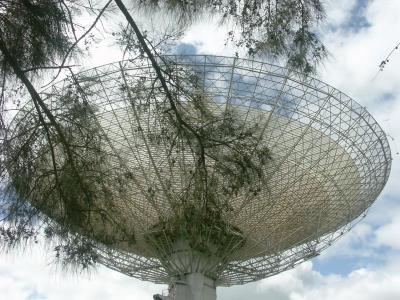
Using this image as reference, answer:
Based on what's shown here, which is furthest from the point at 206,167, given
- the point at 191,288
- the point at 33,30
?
the point at 191,288

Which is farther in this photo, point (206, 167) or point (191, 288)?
point (191, 288)

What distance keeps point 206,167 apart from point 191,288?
15.6 meters

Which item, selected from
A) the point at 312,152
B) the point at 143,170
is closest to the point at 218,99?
the point at 143,170

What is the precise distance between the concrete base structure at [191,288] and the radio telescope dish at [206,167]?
46mm

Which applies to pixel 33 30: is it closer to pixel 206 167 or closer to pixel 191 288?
pixel 206 167

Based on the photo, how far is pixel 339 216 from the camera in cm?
2211

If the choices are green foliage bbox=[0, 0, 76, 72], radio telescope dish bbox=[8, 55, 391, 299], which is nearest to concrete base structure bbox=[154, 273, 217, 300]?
radio telescope dish bbox=[8, 55, 391, 299]

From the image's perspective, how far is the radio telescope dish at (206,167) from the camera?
745cm

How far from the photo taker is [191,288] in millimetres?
22406

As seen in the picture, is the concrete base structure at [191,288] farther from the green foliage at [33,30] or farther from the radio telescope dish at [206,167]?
the green foliage at [33,30]

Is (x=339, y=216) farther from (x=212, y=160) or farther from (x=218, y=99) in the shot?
Result: (x=212, y=160)

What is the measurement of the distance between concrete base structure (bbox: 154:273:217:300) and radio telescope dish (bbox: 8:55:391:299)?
46mm

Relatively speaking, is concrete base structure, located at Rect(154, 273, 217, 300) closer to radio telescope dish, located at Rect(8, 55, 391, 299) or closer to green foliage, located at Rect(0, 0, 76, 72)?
radio telescope dish, located at Rect(8, 55, 391, 299)

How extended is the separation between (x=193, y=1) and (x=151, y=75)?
95 cm
